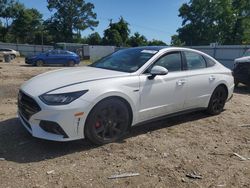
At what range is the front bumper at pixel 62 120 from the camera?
12.3ft

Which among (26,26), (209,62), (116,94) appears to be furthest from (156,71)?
(26,26)

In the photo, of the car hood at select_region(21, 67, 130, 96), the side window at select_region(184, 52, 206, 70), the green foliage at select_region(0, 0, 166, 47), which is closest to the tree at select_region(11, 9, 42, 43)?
the green foliage at select_region(0, 0, 166, 47)

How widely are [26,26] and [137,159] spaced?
6045 centimetres

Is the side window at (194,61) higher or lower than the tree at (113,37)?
lower

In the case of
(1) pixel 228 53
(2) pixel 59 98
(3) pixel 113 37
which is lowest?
(2) pixel 59 98

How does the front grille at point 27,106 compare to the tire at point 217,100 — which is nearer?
the front grille at point 27,106

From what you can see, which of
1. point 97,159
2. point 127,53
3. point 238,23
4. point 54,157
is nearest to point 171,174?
point 97,159

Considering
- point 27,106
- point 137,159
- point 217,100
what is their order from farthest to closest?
point 217,100, point 27,106, point 137,159

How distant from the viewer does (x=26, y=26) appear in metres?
58.8

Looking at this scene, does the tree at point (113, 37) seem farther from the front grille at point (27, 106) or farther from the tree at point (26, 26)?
the front grille at point (27, 106)

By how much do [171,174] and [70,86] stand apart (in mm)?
1780

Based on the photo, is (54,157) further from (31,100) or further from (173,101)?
(173,101)

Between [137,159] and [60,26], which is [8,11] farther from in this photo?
[137,159]

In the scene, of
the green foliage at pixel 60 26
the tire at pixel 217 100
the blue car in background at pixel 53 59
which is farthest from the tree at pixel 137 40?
the tire at pixel 217 100
